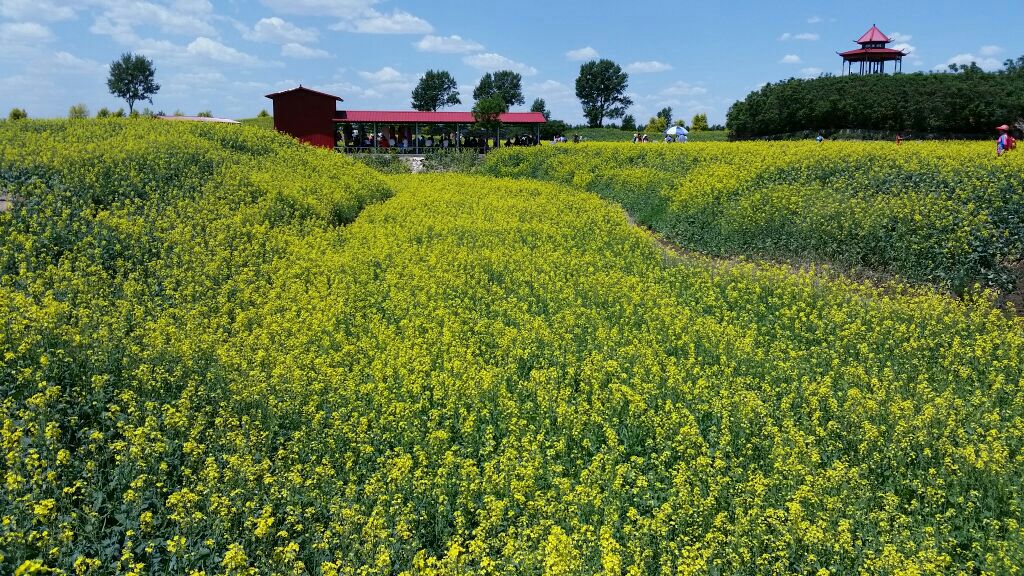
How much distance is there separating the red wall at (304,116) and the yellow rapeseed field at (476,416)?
30.3m

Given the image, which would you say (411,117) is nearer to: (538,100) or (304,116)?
(304,116)

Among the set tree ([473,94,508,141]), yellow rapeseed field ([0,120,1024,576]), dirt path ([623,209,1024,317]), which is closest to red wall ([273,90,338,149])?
tree ([473,94,508,141])

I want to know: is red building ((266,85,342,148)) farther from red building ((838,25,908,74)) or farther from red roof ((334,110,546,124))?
red building ((838,25,908,74))

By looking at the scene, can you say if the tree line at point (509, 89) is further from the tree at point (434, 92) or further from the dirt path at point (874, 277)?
the dirt path at point (874, 277)

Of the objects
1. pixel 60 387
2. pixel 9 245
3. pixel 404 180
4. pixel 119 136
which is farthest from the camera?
pixel 404 180

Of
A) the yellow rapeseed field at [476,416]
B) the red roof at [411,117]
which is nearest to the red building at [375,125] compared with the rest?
the red roof at [411,117]

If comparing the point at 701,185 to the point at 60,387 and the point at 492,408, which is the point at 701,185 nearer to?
the point at 492,408

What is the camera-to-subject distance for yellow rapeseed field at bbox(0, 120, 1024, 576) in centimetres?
509

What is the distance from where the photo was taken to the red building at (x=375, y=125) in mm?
42344

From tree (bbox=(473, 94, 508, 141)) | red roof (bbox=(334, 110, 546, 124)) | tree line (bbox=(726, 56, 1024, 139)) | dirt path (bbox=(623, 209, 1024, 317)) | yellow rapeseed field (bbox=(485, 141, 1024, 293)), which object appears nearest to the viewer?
dirt path (bbox=(623, 209, 1024, 317))

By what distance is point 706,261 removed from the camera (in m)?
15.8

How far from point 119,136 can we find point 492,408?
17844 mm

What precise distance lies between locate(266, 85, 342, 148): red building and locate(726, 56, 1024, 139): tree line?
108 feet

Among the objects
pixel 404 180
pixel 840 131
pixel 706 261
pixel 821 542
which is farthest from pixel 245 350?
pixel 840 131
